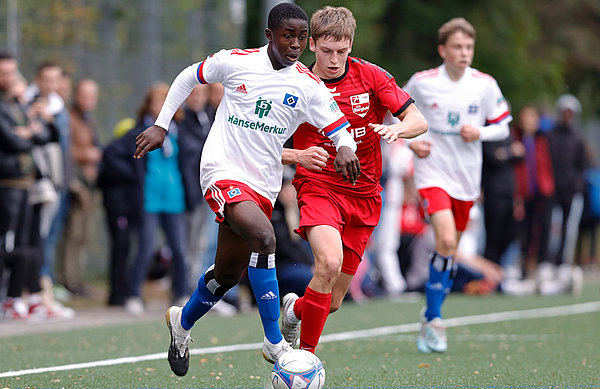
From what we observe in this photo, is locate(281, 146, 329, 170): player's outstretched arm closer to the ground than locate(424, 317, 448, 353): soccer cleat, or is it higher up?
higher up

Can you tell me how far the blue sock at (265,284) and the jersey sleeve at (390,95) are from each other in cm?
152

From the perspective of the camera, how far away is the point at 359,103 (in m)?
7.75

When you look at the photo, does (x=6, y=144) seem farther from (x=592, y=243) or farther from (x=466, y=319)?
(x=592, y=243)

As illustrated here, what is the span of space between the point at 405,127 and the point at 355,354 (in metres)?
2.54

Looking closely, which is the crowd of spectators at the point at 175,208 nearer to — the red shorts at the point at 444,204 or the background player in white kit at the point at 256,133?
the red shorts at the point at 444,204

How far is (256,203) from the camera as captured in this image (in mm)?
6973

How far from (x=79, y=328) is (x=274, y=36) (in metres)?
4.91

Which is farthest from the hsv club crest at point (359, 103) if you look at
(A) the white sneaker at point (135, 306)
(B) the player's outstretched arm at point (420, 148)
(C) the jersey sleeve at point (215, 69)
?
(A) the white sneaker at point (135, 306)

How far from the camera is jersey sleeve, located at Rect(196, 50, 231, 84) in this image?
23.4 ft

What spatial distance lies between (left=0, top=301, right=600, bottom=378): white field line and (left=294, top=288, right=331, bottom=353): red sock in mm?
1784

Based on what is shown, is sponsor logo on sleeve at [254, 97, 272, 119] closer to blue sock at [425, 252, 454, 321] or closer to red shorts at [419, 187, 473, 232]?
red shorts at [419, 187, 473, 232]

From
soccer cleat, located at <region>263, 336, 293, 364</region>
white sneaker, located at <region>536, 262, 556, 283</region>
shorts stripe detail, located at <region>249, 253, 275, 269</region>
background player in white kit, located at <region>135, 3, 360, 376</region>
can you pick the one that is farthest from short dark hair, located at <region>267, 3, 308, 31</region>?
white sneaker, located at <region>536, 262, 556, 283</region>

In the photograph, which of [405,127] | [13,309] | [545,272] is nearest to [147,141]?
[405,127]

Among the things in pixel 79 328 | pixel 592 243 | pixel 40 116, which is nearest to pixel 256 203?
pixel 79 328
